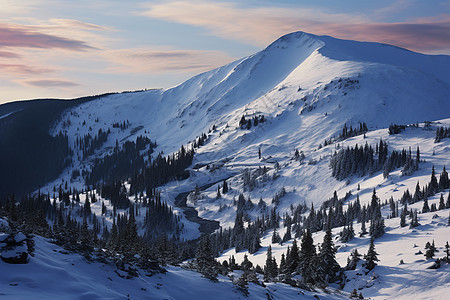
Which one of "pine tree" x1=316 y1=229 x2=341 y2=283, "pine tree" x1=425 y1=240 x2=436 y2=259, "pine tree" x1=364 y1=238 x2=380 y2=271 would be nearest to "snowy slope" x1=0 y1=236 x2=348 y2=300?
"pine tree" x1=316 y1=229 x2=341 y2=283

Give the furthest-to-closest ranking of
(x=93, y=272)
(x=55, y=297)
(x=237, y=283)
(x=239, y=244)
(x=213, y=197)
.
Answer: (x=213, y=197) < (x=239, y=244) < (x=237, y=283) < (x=93, y=272) < (x=55, y=297)

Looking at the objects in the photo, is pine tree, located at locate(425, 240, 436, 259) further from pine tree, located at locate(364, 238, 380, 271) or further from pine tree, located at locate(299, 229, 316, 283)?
pine tree, located at locate(299, 229, 316, 283)

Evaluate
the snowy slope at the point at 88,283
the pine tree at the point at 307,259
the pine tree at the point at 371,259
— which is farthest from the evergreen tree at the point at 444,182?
the snowy slope at the point at 88,283

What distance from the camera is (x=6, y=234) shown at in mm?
21938

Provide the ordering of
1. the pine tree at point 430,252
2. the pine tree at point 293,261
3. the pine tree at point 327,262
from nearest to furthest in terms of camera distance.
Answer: the pine tree at point 327,262
the pine tree at point 430,252
the pine tree at point 293,261

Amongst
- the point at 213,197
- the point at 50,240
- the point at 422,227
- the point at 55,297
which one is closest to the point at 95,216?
the point at 213,197

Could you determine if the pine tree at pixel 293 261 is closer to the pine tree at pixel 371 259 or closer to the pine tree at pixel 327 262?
the pine tree at pixel 327 262

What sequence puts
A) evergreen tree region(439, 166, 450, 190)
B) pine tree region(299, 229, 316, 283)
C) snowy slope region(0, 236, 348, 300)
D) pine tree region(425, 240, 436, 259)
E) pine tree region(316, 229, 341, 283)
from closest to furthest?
snowy slope region(0, 236, 348, 300) < pine tree region(316, 229, 341, 283) < pine tree region(425, 240, 436, 259) < pine tree region(299, 229, 316, 283) < evergreen tree region(439, 166, 450, 190)

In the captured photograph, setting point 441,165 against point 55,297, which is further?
point 441,165

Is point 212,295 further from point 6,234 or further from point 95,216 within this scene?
point 95,216

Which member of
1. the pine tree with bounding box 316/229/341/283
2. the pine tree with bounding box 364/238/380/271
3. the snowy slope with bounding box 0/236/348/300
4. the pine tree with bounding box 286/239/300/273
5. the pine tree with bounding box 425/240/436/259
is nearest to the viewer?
the snowy slope with bounding box 0/236/348/300

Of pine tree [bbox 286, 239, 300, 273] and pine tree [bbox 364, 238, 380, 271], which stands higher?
pine tree [bbox 364, 238, 380, 271]

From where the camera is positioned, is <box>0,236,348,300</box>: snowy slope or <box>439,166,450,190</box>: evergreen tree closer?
<box>0,236,348,300</box>: snowy slope

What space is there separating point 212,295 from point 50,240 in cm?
1282
